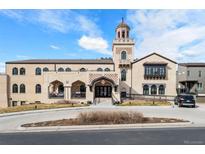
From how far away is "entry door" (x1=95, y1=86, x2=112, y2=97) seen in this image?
3903 cm

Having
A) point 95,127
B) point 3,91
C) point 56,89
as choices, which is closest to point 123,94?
point 56,89

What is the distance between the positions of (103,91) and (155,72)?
11030 millimetres

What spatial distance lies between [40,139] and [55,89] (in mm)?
32640

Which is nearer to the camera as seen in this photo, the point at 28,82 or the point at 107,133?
the point at 107,133

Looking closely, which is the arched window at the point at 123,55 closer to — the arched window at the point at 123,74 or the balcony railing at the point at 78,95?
the arched window at the point at 123,74

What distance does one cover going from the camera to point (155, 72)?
4241 cm

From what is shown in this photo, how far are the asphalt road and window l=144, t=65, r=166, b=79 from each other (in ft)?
98.3

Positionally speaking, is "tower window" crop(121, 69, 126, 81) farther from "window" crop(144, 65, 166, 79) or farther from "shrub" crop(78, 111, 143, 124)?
"shrub" crop(78, 111, 143, 124)

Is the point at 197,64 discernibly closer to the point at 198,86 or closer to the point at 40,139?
the point at 198,86

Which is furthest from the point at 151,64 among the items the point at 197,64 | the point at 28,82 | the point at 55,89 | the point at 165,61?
the point at 28,82

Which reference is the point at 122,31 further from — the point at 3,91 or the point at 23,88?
the point at 3,91

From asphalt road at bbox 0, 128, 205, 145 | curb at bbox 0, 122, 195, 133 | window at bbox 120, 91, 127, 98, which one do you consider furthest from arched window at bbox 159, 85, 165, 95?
asphalt road at bbox 0, 128, 205, 145

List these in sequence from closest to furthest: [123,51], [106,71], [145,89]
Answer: [106,71] → [145,89] → [123,51]

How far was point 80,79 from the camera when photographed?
125 ft
